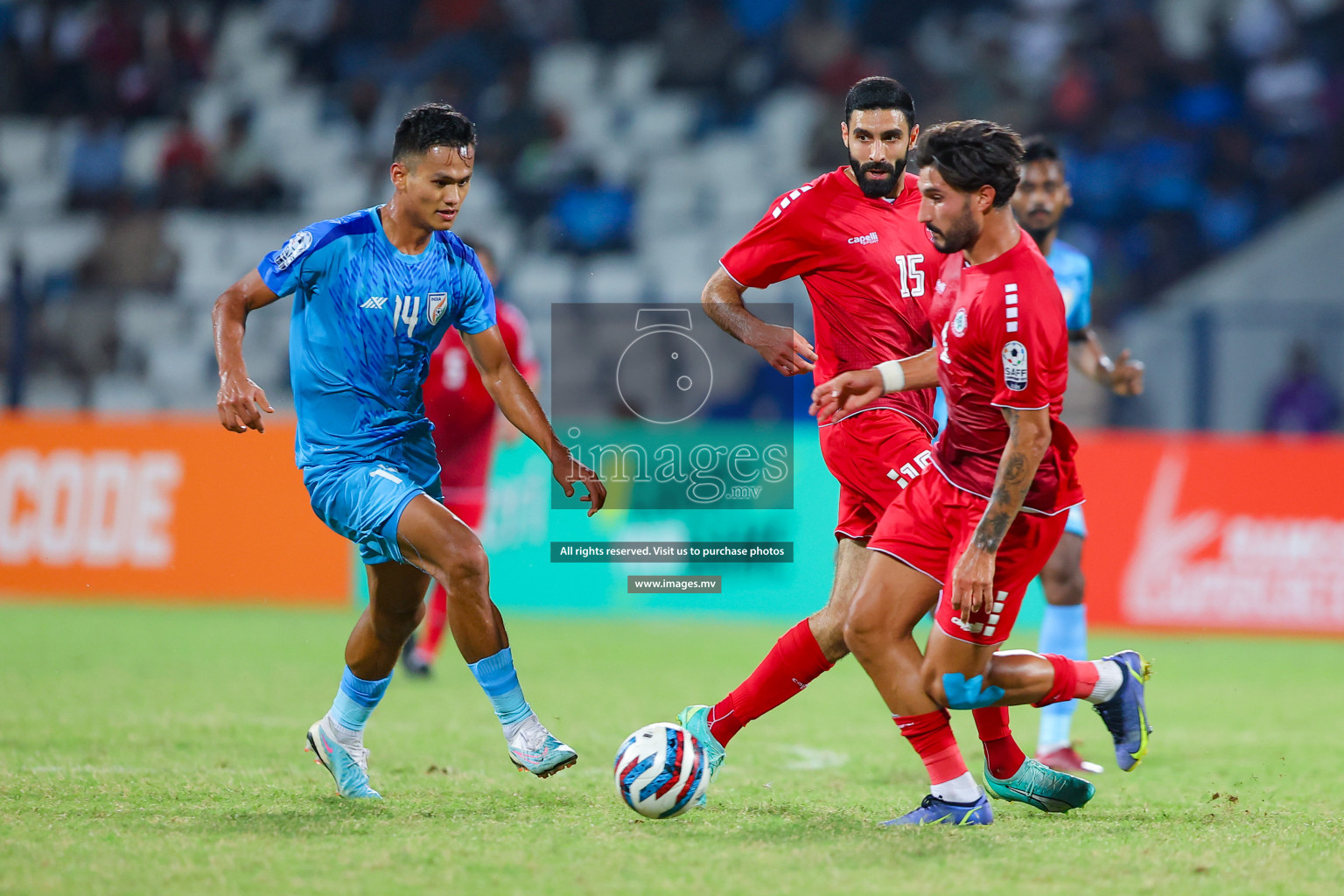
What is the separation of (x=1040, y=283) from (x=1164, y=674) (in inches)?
230

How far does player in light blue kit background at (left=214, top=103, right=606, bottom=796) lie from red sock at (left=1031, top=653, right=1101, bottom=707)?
1687 millimetres

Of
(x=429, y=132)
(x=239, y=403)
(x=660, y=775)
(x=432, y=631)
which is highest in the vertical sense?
(x=429, y=132)

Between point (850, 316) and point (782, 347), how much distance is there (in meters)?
0.29

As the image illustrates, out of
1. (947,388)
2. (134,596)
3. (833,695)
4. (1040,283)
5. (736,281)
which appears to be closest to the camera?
(1040,283)

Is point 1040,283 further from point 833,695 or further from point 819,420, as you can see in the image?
point 833,695

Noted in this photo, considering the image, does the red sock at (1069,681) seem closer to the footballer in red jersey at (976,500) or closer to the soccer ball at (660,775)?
the footballer in red jersey at (976,500)

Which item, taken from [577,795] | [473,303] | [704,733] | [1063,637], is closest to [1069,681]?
[704,733]

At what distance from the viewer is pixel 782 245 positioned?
5668 mm

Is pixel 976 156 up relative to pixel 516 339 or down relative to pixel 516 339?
up

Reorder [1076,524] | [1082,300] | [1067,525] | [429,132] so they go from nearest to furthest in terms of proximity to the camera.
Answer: [429,132] → [1067,525] → [1076,524] → [1082,300]

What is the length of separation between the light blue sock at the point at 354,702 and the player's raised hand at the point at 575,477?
1017mm

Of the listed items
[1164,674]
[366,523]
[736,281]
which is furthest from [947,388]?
[1164,674]

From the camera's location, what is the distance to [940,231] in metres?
4.66

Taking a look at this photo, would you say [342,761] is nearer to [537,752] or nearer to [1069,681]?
[537,752]
